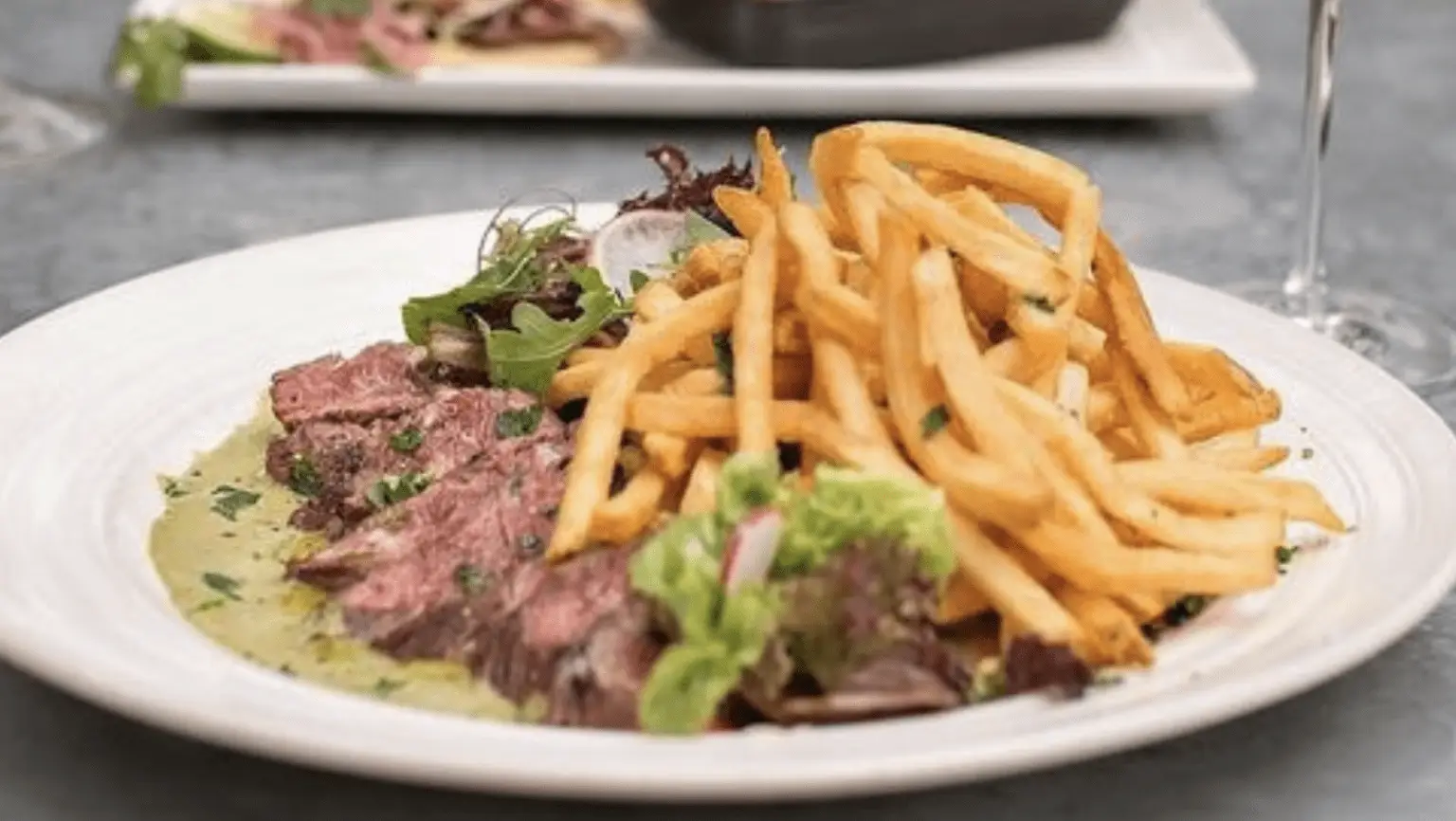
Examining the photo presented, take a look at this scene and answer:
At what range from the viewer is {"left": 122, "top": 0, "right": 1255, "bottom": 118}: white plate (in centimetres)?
448

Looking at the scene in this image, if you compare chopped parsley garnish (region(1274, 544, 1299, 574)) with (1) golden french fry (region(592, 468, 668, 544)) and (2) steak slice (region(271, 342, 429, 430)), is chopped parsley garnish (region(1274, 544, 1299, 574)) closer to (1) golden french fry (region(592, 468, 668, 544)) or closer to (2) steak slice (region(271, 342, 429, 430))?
(1) golden french fry (region(592, 468, 668, 544))

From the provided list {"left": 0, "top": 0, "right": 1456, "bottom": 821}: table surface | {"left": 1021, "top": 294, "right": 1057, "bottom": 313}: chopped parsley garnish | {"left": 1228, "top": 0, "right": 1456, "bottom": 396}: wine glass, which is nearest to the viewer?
{"left": 1021, "top": 294, "right": 1057, "bottom": 313}: chopped parsley garnish

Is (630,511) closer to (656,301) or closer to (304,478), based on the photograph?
(656,301)

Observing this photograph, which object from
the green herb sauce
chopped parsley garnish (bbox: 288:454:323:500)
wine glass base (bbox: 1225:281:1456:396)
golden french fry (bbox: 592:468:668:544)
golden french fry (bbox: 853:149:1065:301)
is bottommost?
wine glass base (bbox: 1225:281:1456:396)

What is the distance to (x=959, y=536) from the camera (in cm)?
228

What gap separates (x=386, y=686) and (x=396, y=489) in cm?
39

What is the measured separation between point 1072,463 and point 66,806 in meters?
0.95

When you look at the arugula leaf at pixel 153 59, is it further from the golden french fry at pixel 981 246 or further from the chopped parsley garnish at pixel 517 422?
the golden french fry at pixel 981 246

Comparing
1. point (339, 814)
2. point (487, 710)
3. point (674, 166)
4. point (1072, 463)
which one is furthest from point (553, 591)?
point (674, 166)

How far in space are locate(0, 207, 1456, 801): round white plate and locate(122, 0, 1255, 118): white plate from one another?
3.50ft

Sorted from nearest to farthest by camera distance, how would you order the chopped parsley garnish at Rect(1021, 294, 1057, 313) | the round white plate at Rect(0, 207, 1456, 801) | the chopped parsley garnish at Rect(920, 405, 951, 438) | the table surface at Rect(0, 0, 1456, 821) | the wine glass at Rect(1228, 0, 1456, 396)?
the round white plate at Rect(0, 207, 1456, 801)
the chopped parsley garnish at Rect(920, 405, 951, 438)
the chopped parsley garnish at Rect(1021, 294, 1057, 313)
the wine glass at Rect(1228, 0, 1456, 396)
the table surface at Rect(0, 0, 1456, 821)

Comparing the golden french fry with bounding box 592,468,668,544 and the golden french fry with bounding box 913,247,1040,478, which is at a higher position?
the golden french fry with bounding box 913,247,1040,478

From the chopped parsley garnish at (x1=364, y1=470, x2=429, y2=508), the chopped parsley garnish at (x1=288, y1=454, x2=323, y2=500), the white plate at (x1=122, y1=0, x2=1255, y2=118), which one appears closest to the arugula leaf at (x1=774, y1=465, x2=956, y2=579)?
the chopped parsley garnish at (x1=364, y1=470, x2=429, y2=508)

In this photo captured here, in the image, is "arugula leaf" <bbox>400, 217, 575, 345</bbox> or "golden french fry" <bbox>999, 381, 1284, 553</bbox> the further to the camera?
"arugula leaf" <bbox>400, 217, 575, 345</bbox>
